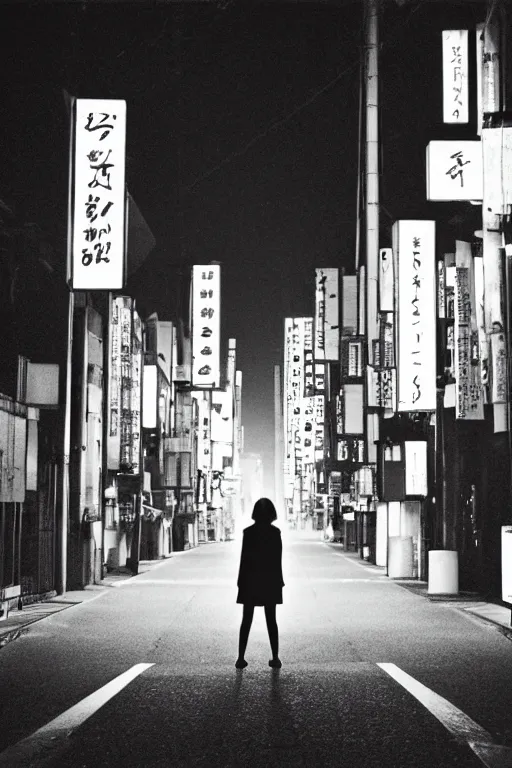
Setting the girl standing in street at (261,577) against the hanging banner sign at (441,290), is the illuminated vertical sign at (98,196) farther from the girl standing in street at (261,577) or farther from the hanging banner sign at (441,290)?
the girl standing in street at (261,577)

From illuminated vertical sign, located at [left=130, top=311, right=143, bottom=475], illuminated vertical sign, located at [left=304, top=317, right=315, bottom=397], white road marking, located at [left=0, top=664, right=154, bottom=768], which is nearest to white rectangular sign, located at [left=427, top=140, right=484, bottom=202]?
illuminated vertical sign, located at [left=130, top=311, right=143, bottom=475]

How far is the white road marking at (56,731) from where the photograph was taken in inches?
302

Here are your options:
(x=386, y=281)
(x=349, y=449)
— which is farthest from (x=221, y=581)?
(x=349, y=449)

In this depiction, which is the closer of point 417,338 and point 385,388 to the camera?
point 417,338

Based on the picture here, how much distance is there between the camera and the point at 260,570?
12664mm

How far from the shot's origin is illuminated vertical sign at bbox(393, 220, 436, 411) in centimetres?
2803

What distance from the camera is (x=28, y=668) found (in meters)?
12.7

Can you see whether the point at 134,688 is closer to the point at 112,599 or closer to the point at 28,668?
the point at 28,668

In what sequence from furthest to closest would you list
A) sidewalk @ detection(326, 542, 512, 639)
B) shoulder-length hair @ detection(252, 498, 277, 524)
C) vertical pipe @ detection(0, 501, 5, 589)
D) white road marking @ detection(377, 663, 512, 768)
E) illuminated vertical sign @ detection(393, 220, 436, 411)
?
illuminated vertical sign @ detection(393, 220, 436, 411) → vertical pipe @ detection(0, 501, 5, 589) → sidewalk @ detection(326, 542, 512, 639) → shoulder-length hair @ detection(252, 498, 277, 524) → white road marking @ detection(377, 663, 512, 768)

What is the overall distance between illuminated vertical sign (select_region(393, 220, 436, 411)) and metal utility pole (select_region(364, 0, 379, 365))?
14.4 metres

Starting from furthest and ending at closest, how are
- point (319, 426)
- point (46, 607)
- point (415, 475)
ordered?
point (319, 426) < point (415, 475) < point (46, 607)

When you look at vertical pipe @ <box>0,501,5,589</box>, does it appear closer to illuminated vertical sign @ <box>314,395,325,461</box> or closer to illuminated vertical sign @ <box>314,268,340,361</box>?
illuminated vertical sign @ <box>314,268,340,361</box>

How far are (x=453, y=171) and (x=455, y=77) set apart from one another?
7.77 feet

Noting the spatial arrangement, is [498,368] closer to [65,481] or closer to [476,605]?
[476,605]
